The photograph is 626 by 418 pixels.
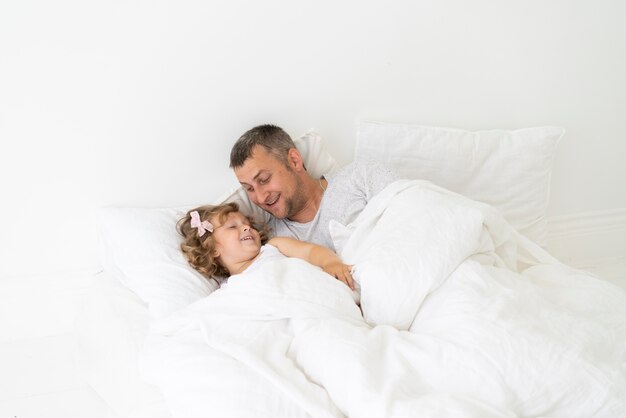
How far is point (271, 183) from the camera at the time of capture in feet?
6.41

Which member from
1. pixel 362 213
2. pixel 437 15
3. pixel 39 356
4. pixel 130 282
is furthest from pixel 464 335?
pixel 39 356

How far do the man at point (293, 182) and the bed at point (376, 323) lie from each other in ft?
0.34

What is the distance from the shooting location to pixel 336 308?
149 cm

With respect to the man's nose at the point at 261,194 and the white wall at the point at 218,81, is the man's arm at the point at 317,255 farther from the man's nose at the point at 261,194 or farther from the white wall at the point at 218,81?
the white wall at the point at 218,81

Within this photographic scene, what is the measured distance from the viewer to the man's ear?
1.99 m

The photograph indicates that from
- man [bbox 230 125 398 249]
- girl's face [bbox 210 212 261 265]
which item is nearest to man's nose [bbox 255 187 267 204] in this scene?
man [bbox 230 125 398 249]

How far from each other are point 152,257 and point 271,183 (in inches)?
17.0

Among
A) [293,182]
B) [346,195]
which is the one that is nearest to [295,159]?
[293,182]

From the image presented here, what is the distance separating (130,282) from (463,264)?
101 centimetres

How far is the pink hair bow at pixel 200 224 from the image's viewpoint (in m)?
1.86

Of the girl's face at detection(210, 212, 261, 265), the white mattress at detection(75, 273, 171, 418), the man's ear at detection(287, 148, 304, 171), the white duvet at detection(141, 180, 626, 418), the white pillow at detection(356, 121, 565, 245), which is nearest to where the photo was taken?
the white duvet at detection(141, 180, 626, 418)

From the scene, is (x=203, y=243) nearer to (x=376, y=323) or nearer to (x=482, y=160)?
(x=376, y=323)

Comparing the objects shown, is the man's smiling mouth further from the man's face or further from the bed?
the bed

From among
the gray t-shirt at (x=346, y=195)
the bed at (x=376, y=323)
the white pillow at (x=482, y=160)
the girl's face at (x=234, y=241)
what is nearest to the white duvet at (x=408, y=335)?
the bed at (x=376, y=323)
